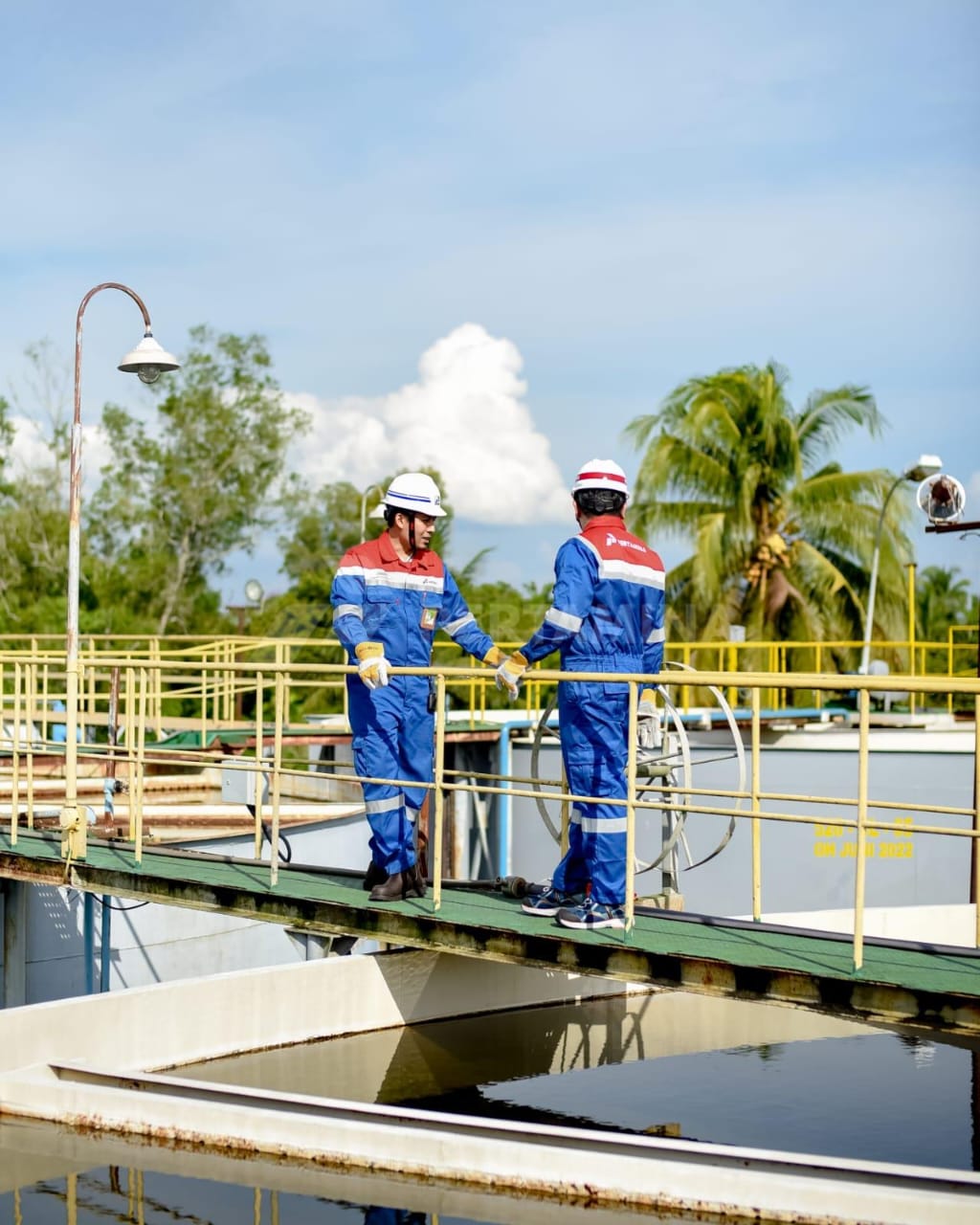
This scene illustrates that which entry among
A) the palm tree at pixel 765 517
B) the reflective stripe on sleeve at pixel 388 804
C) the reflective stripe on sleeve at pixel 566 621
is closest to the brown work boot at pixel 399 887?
the reflective stripe on sleeve at pixel 388 804

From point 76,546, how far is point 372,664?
2.77 m

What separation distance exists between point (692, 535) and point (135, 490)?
17.5 meters

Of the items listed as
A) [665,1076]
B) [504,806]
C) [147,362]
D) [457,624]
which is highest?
[147,362]

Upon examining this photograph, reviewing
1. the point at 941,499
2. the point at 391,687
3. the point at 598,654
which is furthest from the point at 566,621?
the point at 941,499

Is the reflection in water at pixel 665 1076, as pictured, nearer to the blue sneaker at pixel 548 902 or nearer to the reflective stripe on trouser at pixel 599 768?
the blue sneaker at pixel 548 902

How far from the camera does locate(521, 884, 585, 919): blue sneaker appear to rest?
6684 millimetres

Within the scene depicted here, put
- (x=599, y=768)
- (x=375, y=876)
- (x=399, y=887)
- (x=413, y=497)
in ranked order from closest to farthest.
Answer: (x=599, y=768), (x=413, y=497), (x=399, y=887), (x=375, y=876)

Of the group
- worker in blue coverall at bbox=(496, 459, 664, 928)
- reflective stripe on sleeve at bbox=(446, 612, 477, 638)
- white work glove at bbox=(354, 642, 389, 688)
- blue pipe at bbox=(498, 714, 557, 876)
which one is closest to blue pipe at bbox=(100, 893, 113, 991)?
reflective stripe on sleeve at bbox=(446, 612, 477, 638)

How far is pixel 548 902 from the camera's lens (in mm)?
6770

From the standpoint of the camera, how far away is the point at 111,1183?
5.69 meters

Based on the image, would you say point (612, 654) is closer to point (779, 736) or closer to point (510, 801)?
point (510, 801)

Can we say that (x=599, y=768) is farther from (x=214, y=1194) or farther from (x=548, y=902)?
(x=214, y=1194)

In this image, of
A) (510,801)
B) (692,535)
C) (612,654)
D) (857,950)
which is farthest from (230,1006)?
(692,535)

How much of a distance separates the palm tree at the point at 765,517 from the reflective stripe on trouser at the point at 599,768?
22.6m
